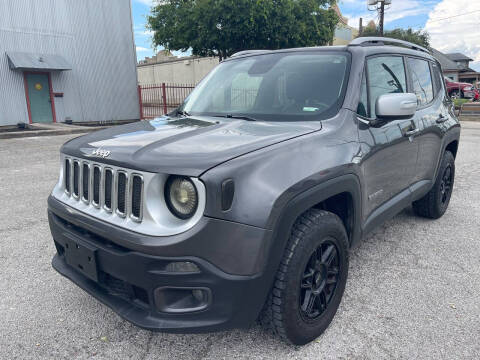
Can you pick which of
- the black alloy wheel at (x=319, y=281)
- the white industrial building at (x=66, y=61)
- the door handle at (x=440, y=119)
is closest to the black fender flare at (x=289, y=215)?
the black alloy wheel at (x=319, y=281)

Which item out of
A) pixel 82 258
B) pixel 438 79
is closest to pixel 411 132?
pixel 438 79

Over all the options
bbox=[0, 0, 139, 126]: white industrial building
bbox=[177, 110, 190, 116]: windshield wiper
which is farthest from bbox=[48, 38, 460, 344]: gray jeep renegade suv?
bbox=[0, 0, 139, 126]: white industrial building

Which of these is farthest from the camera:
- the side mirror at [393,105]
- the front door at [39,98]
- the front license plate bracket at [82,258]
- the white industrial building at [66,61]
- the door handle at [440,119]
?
the front door at [39,98]

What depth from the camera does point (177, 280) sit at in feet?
5.91

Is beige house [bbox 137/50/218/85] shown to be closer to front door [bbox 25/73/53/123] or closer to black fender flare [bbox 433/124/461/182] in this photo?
front door [bbox 25/73/53/123]

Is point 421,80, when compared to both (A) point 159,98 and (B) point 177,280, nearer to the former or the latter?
(B) point 177,280

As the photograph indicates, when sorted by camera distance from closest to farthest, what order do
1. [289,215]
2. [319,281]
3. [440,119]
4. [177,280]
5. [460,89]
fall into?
1. [177,280]
2. [289,215]
3. [319,281]
4. [440,119]
5. [460,89]

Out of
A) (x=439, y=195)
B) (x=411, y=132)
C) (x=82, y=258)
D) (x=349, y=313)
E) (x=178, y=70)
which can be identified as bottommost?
(x=349, y=313)

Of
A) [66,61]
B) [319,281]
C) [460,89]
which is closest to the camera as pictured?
[319,281]

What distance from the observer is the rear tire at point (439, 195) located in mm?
4160

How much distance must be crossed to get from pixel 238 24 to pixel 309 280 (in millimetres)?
14624

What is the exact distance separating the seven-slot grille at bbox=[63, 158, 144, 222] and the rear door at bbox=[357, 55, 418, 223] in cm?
145

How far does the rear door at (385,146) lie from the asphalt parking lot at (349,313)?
55cm

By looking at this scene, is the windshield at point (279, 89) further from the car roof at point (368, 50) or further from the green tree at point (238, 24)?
the green tree at point (238, 24)
